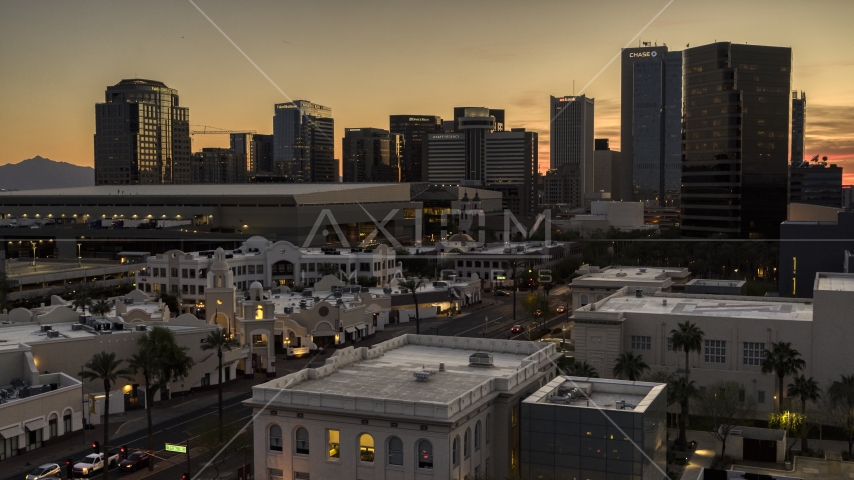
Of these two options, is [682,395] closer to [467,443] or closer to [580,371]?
[580,371]

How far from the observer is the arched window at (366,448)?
26500mm

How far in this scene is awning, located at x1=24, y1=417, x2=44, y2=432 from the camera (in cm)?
3659

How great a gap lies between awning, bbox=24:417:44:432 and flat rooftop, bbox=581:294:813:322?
2645cm

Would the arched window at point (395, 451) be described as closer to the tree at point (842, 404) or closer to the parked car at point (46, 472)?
the parked car at point (46, 472)

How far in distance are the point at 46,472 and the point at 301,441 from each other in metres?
11.4

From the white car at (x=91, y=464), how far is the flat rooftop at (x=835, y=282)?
3212 centimetres

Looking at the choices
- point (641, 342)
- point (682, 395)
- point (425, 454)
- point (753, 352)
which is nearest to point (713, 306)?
point (641, 342)

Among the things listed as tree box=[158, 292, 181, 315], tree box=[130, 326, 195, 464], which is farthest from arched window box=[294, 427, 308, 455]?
tree box=[158, 292, 181, 315]

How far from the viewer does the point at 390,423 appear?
26062 millimetres

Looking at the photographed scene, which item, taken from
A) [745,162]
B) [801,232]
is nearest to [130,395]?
[801,232]

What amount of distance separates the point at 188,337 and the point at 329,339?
14036 mm

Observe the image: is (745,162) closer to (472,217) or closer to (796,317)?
(472,217)

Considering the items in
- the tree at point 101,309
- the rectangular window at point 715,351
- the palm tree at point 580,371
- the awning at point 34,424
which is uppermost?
the tree at point 101,309

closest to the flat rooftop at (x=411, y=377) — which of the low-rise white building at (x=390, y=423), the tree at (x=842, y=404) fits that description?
the low-rise white building at (x=390, y=423)
